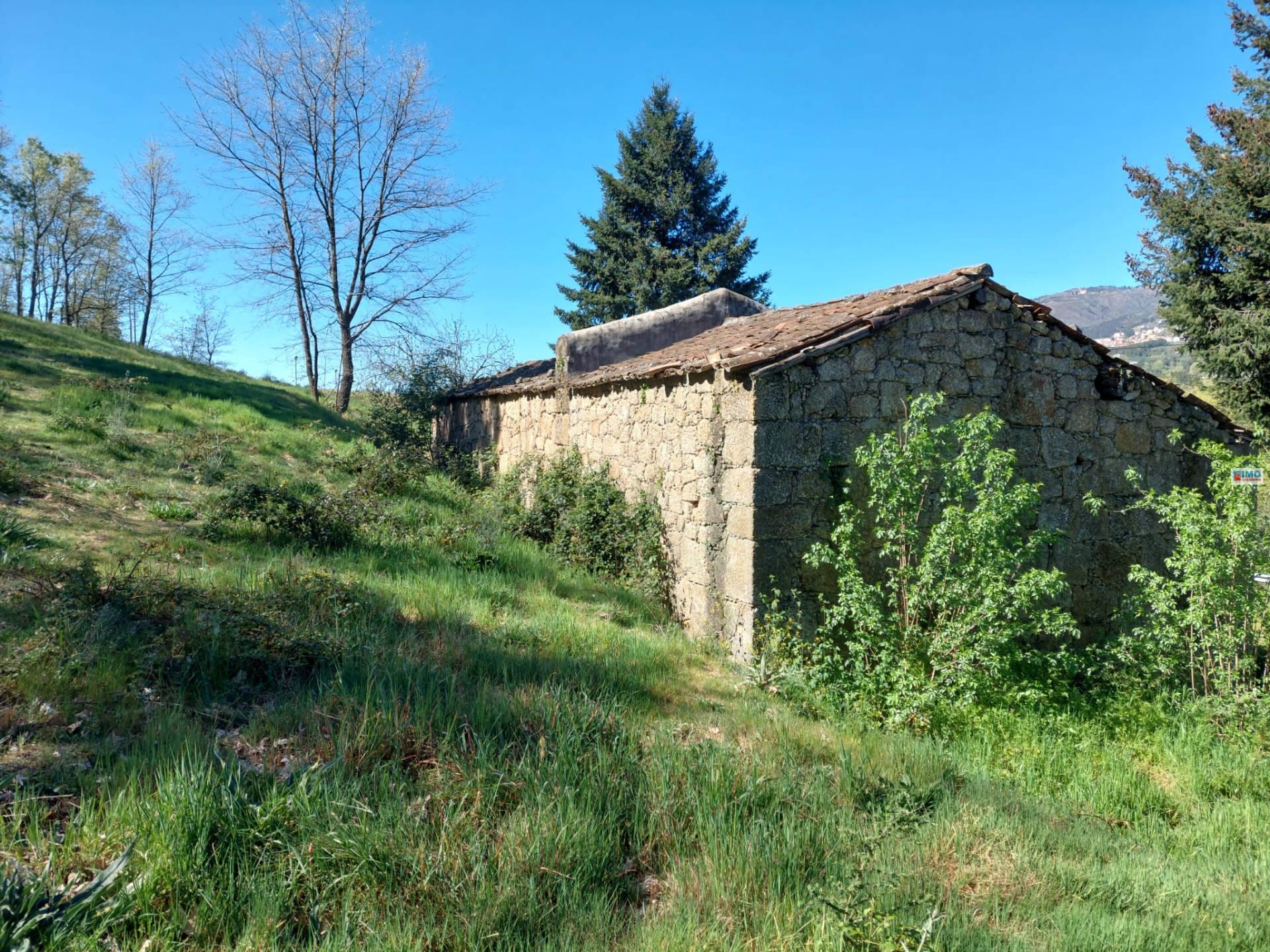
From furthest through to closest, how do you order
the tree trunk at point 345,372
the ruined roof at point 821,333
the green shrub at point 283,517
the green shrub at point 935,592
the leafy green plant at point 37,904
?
the tree trunk at point 345,372 < the green shrub at point 283,517 < the ruined roof at point 821,333 < the green shrub at point 935,592 < the leafy green plant at point 37,904

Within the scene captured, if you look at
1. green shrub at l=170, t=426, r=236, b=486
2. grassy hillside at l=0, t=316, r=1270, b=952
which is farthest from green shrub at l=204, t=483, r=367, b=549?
green shrub at l=170, t=426, r=236, b=486

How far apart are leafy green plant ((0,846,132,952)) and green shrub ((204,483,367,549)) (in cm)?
539

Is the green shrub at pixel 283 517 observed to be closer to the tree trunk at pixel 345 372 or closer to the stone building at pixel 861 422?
the stone building at pixel 861 422

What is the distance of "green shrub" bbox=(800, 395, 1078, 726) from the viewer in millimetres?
5547

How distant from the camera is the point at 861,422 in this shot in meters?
7.04

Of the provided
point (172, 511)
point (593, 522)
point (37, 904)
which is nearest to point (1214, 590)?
point (593, 522)

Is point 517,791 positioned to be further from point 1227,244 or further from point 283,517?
point 1227,244

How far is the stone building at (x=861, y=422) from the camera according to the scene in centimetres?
675

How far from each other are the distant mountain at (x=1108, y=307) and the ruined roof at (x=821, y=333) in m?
86.8

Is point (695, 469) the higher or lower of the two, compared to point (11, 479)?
higher

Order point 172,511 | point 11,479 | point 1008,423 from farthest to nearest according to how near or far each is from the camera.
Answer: point 172,511 → point 11,479 → point 1008,423

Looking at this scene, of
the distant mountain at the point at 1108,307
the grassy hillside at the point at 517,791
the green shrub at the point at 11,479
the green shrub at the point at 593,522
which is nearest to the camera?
the grassy hillside at the point at 517,791

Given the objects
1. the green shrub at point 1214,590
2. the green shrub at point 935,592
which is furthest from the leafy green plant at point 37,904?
the green shrub at point 1214,590

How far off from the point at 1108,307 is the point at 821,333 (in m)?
135
